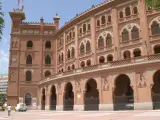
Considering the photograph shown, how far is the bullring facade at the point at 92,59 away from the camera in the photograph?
28359 millimetres

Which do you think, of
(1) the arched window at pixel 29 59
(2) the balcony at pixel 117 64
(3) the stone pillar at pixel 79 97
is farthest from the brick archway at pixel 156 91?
(1) the arched window at pixel 29 59

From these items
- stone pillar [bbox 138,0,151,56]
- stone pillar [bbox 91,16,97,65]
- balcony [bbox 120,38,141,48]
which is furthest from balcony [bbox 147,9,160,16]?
stone pillar [bbox 91,16,97,65]

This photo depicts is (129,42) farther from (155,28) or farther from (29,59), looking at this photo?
(29,59)

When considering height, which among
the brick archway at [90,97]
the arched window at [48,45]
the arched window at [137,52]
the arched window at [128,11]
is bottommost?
the brick archway at [90,97]

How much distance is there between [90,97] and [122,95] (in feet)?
19.2

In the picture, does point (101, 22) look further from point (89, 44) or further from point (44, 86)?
point (44, 86)

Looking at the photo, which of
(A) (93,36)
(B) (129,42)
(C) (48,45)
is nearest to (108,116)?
(B) (129,42)

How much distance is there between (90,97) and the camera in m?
34.6

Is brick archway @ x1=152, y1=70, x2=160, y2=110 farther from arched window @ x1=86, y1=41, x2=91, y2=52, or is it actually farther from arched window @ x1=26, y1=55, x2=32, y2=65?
arched window @ x1=26, y1=55, x2=32, y2=65

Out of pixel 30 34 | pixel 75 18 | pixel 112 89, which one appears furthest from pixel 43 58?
pixel 112 89

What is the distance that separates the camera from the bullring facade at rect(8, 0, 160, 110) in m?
28.4

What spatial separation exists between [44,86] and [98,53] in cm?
1236

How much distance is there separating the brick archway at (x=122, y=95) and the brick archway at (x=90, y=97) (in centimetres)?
310

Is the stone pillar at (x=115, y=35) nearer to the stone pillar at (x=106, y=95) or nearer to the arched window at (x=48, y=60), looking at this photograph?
the stone pillar at (x=106, y=95)
